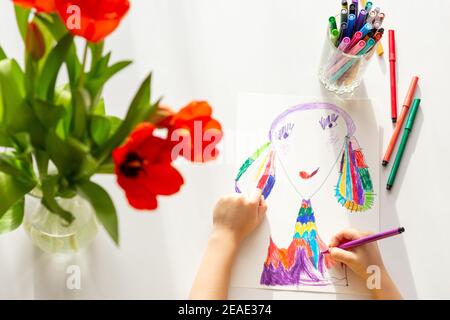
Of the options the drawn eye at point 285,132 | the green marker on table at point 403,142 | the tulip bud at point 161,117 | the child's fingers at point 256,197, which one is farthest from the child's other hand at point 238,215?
the tulip bud at point 161,117

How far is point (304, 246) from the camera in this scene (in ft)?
2.62

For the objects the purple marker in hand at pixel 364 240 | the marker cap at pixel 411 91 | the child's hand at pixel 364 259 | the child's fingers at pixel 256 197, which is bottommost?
the child's hand at pixel 364 259

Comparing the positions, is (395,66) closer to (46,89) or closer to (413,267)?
(413,267)

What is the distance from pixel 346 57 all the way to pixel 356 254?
0.31 metres

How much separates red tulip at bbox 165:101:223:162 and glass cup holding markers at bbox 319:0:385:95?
32 cm

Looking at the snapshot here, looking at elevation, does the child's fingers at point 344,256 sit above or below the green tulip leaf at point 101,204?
below

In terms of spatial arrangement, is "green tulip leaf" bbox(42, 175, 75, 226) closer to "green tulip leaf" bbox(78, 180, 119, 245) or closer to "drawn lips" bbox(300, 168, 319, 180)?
"green tulip leaf" bbox(78, 180, 119, 245)

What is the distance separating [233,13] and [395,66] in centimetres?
30

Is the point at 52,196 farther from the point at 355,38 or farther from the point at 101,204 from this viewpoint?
the point at 355,38

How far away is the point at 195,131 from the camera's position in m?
0.51

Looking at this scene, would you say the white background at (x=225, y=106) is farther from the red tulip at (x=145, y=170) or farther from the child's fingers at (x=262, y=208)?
the red tulip at (x=145, y=170)

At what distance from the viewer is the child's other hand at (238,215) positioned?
2.58 ft
